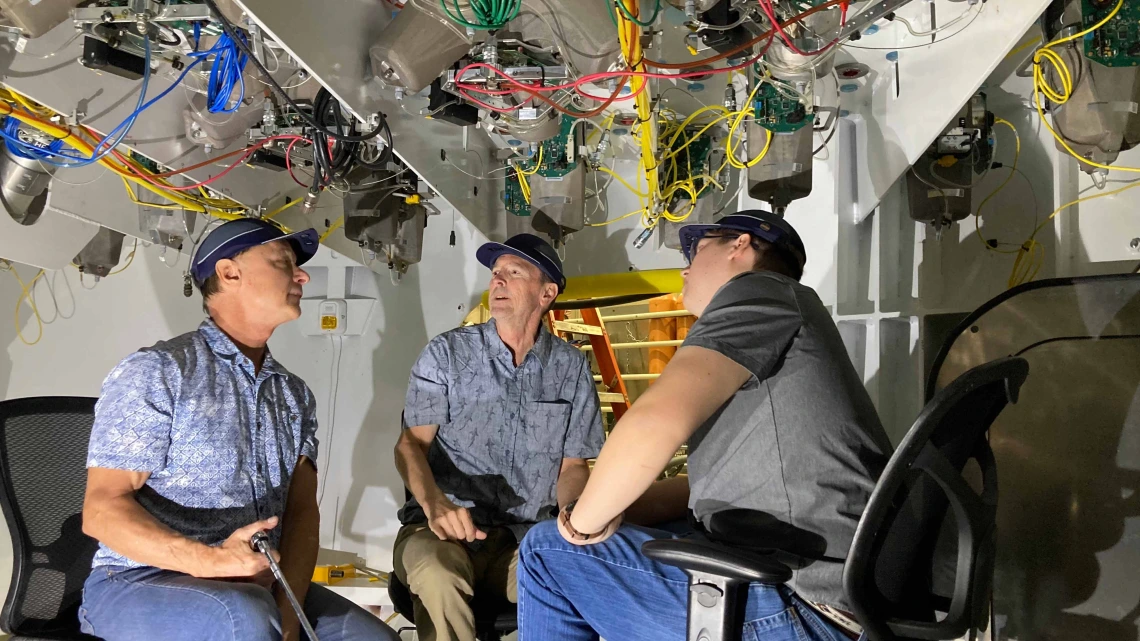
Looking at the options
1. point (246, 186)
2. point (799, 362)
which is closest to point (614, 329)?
point (246, 186)

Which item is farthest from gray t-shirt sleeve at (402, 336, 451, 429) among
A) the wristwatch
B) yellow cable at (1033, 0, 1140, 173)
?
yellow cable at (1033, 0, 1140, 173)

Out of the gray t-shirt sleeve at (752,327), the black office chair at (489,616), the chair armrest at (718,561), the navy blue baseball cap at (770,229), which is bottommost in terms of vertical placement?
the black office chair at (489,616)

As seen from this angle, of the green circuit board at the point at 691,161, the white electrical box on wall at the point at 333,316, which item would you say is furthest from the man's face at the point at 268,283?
the white electrical box on wall at the point at 333,316

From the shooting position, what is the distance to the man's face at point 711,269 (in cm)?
154

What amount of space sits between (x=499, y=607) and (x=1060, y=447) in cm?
145

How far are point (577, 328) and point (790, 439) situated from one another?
179 cm

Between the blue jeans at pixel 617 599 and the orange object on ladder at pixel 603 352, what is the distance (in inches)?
60.6

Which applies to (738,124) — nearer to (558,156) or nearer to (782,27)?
(558,156)

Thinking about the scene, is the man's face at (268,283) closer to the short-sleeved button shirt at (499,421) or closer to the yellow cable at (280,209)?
the short-sleeved button shirt at (499,421)

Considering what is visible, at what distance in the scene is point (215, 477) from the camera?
1.55 m

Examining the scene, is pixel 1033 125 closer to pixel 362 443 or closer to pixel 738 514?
pixel 738 514

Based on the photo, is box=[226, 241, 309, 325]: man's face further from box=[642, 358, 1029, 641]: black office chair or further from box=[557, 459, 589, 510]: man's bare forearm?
box=[642, 358, 1029, 641]: black office chair

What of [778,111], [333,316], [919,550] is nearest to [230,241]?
[778,111]

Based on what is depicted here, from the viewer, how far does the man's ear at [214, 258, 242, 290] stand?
5.62ft
